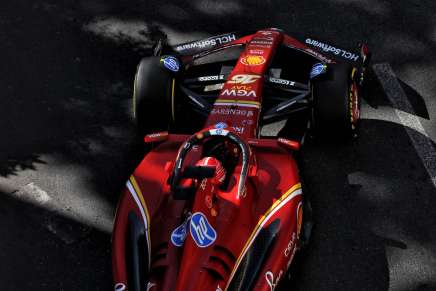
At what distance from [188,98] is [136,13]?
199 centimetres

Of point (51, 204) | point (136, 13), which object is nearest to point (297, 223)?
point (51, 204)

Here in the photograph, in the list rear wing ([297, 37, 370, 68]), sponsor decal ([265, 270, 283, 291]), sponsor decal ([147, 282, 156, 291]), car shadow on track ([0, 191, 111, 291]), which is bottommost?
car shadow on track ([0, 191, 111, 291])

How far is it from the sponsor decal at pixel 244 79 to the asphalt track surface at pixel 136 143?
86 centimetres

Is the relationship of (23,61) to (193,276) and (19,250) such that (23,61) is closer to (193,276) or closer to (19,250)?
(19,250)

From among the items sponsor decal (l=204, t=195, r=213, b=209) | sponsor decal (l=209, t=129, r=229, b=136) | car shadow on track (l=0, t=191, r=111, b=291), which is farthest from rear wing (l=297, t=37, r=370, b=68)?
car shadow on track (l=0, t=191, r=111, b=291)

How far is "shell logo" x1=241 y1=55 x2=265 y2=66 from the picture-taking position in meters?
6.09

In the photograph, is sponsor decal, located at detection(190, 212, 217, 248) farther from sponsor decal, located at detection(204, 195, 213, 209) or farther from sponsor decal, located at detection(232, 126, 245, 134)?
sponsor decal, located at detection(232, 126, 245, 134)

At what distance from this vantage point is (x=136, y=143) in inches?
247

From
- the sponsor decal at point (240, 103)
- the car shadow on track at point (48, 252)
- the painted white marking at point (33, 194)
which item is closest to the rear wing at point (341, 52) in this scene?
the sponsor decal at point (240, 103)

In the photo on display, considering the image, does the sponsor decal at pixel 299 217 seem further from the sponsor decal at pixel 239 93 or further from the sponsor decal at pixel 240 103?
the sponsor decal at pixel 239 93

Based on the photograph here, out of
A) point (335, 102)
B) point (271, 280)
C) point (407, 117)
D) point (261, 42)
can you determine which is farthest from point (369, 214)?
point (261, 42)

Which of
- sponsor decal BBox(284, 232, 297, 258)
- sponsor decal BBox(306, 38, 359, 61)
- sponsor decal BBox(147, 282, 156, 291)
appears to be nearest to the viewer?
sponsor decal BBox(147, 282, 156, 291)

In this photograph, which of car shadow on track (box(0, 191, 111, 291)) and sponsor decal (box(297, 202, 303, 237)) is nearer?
sponsor decal (box(297, 202, 303, 237))

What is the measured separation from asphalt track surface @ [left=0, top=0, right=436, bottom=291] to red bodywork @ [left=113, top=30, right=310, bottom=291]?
557 mm
